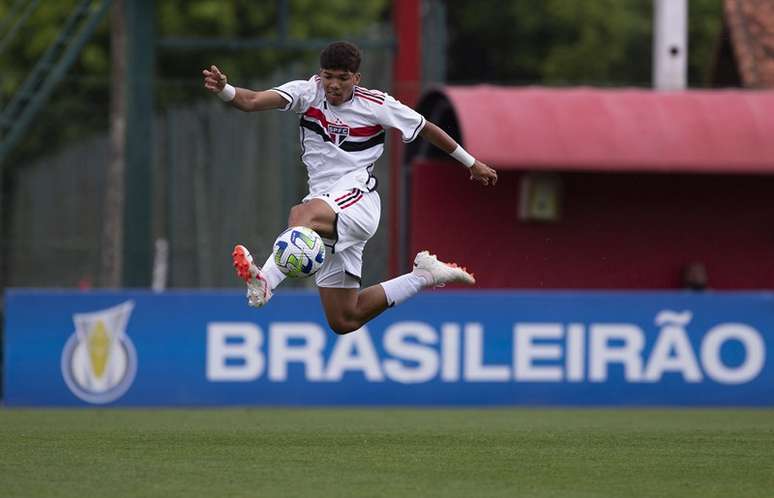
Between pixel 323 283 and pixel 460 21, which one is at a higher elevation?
pixel 460 21

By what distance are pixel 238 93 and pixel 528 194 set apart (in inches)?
383

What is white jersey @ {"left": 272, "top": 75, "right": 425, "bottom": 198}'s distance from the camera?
10.7 metres

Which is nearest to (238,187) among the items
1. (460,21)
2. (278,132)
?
(278,132)

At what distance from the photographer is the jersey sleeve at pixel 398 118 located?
10766mm

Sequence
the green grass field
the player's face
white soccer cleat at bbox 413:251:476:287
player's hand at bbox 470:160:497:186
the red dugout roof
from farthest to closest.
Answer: the red dugout roof < white soccer cleat at bbox 413:251:476:287 < player's hand at bbox 470:160:497:186 < the player's face < the green grass field

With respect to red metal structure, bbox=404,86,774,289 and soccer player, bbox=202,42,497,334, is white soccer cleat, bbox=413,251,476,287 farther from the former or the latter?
red metal structure, bbox=404,86,774,289

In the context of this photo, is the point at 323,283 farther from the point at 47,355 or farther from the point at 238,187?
the point at 238,187

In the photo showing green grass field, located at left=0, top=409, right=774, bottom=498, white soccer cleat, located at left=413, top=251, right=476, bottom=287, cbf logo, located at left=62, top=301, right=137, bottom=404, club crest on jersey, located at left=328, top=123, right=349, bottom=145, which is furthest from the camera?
cbf logo, located at left=62, top=301, right=137, bottom=404

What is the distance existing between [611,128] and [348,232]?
28.4 feet

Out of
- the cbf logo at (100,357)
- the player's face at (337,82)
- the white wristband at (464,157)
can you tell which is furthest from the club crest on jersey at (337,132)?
the cbf logo at (100,357)

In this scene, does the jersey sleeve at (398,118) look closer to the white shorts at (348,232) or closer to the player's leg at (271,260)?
the white shorts at (348,232)

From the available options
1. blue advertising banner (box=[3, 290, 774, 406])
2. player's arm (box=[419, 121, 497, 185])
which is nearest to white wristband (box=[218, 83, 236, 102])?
player's arm (box=[419, 121, 497, 185])

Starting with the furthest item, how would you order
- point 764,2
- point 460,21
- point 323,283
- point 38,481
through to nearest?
point 460,21, point 764,2, point 323,283, point 38,481

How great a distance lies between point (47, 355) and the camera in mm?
16344
